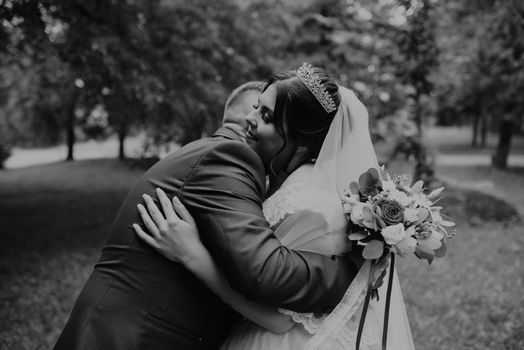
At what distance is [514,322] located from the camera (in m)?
4.95

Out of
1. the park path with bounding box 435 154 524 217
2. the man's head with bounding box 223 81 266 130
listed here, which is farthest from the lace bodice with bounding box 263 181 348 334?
the park path with bounding box 435 154 524 217

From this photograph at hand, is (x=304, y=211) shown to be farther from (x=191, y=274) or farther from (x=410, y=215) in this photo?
(x=191, y=274)

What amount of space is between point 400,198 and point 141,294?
117cm

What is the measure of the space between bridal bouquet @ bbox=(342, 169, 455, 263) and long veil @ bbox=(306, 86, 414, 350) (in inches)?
5.5

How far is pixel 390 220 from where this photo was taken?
77.8 inches

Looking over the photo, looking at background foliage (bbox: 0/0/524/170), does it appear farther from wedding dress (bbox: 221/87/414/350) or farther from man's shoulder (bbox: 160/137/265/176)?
wedding dress (bbox: 221/87/414/350)

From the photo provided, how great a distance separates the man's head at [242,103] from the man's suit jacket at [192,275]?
75cm

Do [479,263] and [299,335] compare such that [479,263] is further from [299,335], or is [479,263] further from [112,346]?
[112,346]

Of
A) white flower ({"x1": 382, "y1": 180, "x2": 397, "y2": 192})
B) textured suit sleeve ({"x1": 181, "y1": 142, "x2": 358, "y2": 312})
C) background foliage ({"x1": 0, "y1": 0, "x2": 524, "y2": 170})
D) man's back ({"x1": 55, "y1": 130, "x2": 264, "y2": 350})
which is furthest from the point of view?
background foliage ({"x1": 0, "y1": 0, "x2": 524, "y2": 170})

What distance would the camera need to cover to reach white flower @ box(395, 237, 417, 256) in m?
1.98

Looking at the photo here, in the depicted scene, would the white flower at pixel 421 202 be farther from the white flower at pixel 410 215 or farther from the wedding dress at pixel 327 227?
the wedding dress at pixel 327 227

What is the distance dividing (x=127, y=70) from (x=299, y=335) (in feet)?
21.1

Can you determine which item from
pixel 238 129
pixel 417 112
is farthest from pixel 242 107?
pixel 417 112

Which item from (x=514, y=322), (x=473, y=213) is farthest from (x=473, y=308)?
(x=473, y=213)
